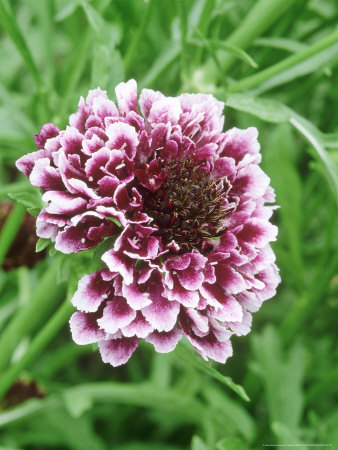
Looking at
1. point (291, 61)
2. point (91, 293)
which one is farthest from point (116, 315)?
point (291, 61)

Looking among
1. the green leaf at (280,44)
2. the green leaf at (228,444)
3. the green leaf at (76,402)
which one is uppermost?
the green leaf at (280,44)

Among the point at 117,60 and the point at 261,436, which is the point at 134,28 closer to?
the point at 117,60

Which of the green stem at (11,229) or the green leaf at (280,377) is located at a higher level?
the green stem at (11,229)

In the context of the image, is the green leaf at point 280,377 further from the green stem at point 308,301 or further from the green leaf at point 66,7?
the green leaf at point 66,7

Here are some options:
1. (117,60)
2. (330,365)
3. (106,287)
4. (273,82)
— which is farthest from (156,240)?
(330,365)

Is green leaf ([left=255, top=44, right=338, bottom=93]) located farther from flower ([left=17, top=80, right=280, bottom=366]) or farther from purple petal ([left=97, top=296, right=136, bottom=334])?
purple petal ([left=97, top=296, right=136, bottom=334])

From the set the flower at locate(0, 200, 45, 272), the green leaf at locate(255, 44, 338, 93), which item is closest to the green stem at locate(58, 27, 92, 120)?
the flower at locate(0, 200, 45, 272)

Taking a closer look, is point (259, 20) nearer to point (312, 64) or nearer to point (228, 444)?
point (312, 64)

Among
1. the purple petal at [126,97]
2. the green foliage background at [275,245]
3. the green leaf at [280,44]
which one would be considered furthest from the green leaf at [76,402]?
the green leaf at [280,44]
